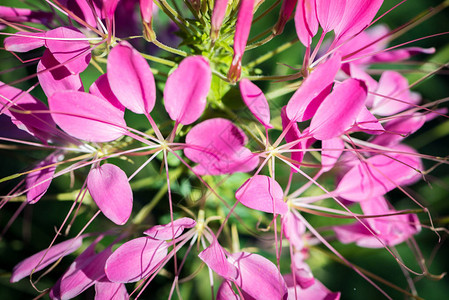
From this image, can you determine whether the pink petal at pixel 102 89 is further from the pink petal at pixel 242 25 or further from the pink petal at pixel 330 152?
the pink petal at pixel 330 152

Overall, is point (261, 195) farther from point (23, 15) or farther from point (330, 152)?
point (23, 15)

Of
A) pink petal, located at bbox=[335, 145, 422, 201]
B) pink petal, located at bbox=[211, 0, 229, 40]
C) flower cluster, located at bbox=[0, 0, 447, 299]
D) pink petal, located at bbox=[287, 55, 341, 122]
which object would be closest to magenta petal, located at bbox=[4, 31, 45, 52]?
flower cluster, located at bbox=[0, 0, 447, 299]

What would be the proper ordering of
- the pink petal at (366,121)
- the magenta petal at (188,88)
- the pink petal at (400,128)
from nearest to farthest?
the magenta petal at (188,88), the pink petal at (366,121), the pink petal at (400,128)

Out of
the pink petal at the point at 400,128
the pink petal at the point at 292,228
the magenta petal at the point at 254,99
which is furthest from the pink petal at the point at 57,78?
the pink petal at the point at 400,128

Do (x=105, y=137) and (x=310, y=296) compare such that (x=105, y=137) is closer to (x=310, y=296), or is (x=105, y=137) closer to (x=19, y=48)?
(x=19, y=48)

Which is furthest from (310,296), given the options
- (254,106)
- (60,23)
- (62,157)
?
(60,23)

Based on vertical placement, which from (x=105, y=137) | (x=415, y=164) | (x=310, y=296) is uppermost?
(x=105, y=137)
